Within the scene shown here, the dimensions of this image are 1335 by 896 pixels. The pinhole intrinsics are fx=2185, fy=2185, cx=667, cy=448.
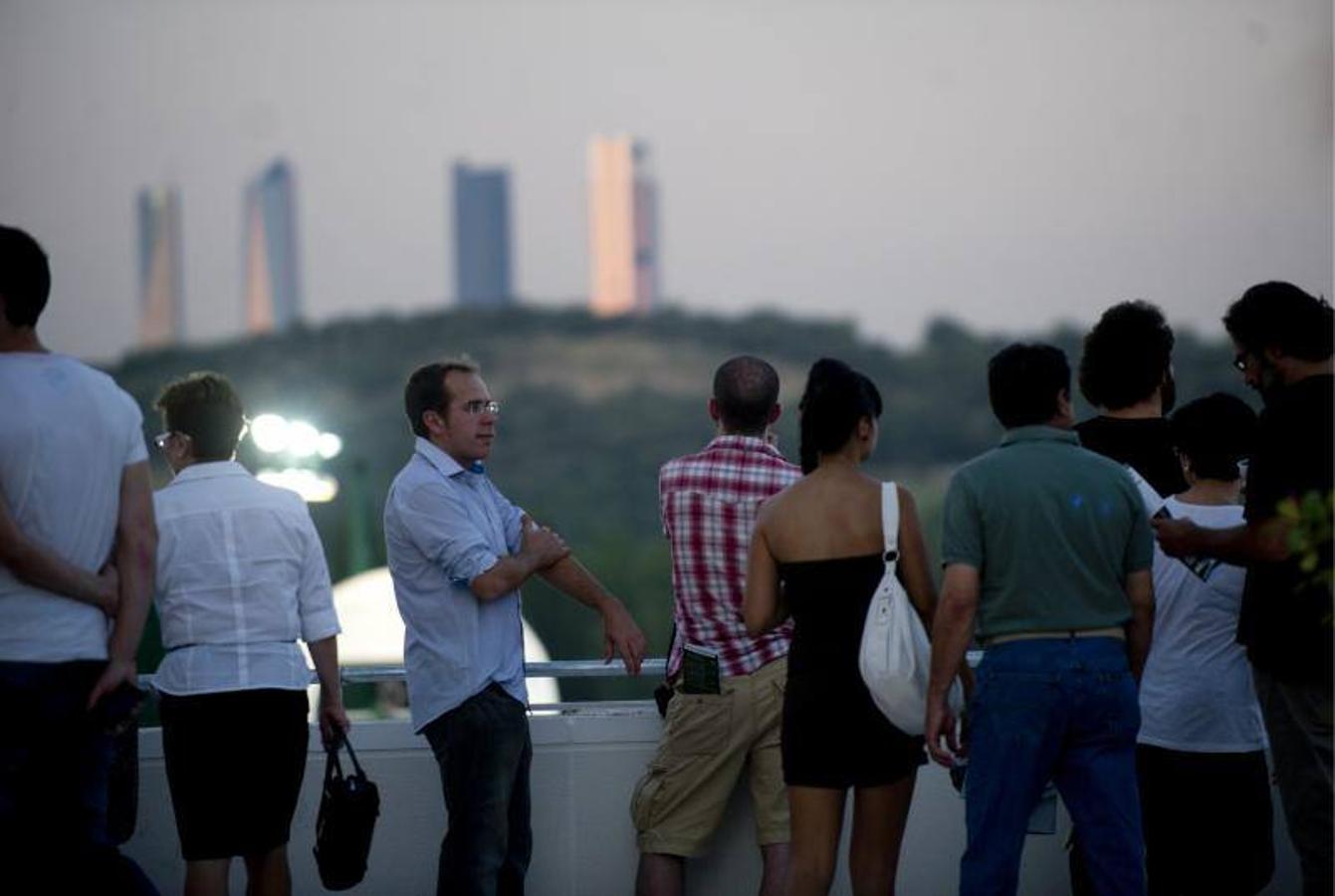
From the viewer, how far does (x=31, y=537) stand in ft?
15.4

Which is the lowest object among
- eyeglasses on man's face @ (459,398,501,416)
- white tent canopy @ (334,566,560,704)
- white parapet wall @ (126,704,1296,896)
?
white tent canopy @ (334,566,560,704)

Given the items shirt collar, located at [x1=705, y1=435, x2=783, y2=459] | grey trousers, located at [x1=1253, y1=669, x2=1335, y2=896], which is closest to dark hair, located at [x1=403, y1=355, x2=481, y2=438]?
shirt collar, located at [x1=705, y1=435, x2=783, y2=459]

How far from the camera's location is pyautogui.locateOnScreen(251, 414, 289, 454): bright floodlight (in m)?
17.4

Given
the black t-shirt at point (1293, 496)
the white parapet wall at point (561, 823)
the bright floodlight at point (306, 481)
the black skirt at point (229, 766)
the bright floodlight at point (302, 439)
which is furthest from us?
the bright floodlight at point (306, 481)

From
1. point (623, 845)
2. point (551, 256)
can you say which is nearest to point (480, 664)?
point (623, 845)

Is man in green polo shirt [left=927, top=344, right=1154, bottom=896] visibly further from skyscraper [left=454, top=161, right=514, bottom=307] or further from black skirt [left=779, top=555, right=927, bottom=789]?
skyscraper [left=454, top=161, right=514, bottom=307]

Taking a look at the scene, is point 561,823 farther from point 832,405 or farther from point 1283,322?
point 1283,322

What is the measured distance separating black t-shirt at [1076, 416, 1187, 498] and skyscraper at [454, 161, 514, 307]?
4419 inches

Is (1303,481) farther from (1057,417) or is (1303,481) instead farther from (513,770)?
(513,770)

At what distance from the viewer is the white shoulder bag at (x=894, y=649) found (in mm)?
5031

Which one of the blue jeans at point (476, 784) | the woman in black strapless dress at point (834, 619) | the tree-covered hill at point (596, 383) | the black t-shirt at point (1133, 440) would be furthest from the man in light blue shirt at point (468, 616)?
the tree-covered hill at point (596, 383)

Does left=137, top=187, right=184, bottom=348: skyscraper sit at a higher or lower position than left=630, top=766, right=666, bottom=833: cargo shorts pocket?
higher

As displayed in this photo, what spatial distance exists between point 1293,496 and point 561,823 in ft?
8.83

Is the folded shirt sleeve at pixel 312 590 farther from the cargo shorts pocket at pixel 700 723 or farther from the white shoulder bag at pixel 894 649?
the white shoulder bag at pixel 894 649
